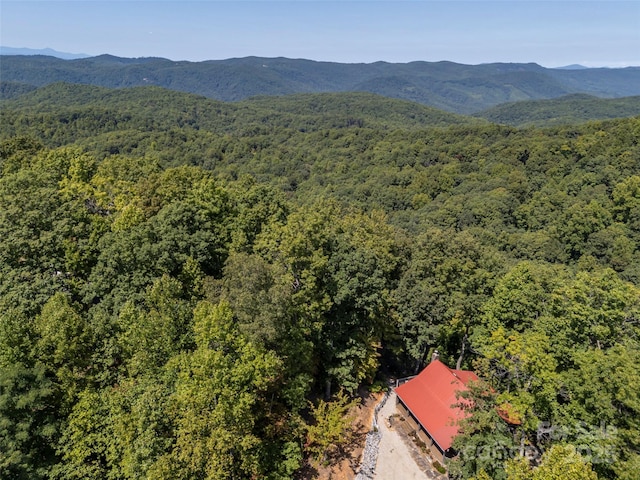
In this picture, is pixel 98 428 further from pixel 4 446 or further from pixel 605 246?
pixel 605 246

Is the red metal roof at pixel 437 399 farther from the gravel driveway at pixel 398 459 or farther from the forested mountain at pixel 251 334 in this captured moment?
the forested mountain at pixel 251 334

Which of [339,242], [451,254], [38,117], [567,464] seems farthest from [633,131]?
[38,117]

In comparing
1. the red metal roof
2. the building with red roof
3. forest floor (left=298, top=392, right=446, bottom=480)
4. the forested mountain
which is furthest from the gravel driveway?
the forested mountain

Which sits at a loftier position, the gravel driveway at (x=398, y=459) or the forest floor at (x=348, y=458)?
the forest floor at (x=348, y=458)

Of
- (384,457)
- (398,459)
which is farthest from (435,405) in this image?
(384,457)

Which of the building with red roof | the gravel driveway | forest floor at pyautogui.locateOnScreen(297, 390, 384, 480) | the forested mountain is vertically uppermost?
the forested mountain

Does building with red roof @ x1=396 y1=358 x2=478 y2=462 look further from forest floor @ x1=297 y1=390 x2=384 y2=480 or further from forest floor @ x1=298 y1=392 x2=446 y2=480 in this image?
forest floor @ x1=297 y1=390 x2=384 y2=480

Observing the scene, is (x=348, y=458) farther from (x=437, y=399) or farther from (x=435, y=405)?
(x=437, y=399)

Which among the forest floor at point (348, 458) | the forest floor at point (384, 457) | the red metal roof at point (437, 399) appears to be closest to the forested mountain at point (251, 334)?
the forest floor at point (348, 458)
